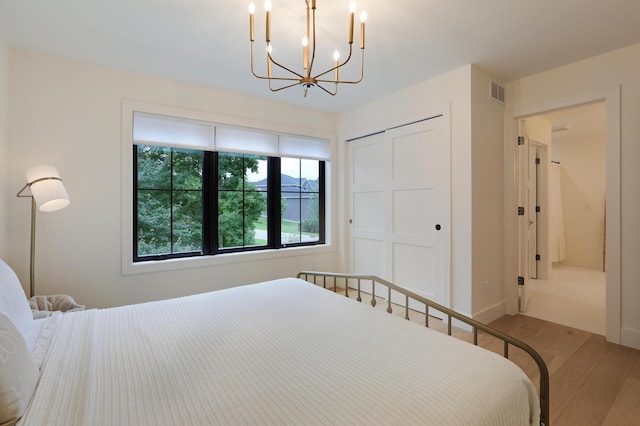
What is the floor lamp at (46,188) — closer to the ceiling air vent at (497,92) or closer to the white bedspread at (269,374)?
the white bedspread at (269,374)

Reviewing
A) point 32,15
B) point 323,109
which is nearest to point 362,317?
point 32,15

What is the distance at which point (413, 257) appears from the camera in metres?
3.29

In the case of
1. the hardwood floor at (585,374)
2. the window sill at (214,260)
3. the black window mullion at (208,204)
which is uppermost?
the black window mullion at (208,204)

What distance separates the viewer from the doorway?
3.53 metres

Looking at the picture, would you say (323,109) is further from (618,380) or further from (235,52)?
(618,380)

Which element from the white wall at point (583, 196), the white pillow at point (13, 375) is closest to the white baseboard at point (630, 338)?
the white wall at point (583, 196)

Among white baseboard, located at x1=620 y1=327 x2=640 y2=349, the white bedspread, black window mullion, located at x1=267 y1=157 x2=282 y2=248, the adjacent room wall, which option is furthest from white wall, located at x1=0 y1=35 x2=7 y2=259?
white baseboard, located at x1=620 y1=327 x2=640 y2=349

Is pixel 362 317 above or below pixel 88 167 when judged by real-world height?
below

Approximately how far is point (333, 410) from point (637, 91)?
10.7 ft

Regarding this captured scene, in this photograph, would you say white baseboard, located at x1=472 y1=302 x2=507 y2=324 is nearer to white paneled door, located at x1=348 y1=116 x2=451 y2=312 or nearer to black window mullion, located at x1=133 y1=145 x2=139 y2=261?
white paneled door, located at x1=348 y1=116 x2=451 y2=312

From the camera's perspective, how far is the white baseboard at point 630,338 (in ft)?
7.82

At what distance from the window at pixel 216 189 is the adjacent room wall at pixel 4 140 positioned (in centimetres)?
84

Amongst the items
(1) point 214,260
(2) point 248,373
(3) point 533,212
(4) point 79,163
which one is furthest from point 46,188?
(3) point 533,212

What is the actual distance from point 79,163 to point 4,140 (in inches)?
17.8
